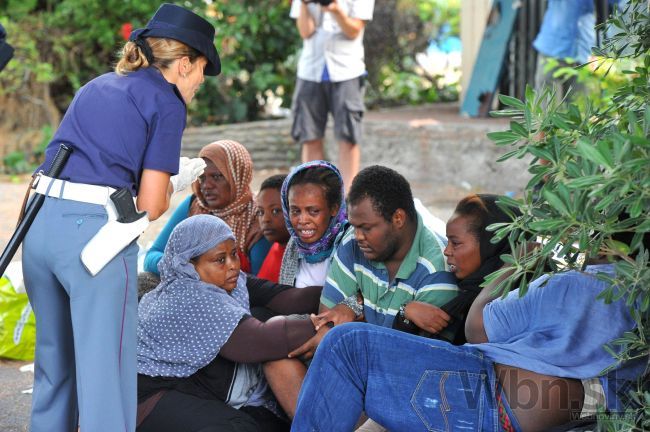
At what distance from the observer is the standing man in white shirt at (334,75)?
6.51 m

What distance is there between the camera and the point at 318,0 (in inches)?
245

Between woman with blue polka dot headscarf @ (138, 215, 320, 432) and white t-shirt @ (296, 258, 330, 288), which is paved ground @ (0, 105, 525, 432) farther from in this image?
woman with blue polka dot headscarf @ (138, 215, 320, 432)

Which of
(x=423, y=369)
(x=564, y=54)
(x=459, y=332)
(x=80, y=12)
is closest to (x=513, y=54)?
(x=564, y=54)

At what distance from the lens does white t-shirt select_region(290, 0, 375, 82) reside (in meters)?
6.53

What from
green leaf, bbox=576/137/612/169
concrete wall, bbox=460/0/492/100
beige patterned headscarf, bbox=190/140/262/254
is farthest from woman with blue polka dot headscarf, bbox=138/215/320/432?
concrete wall, bbox=460/0/492/100

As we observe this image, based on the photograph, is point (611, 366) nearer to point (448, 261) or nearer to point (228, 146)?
point (448, 261)

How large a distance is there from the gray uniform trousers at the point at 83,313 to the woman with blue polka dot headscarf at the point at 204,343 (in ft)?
1.19

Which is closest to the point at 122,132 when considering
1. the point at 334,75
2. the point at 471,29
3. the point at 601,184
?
the point at 601,184

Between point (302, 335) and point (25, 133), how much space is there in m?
7.09

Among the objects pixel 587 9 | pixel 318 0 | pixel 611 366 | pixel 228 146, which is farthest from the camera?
pixel 587 9

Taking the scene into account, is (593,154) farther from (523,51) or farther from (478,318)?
(523,51)

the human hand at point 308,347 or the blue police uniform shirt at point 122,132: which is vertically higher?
the blue police uniform shirt at point 122,132

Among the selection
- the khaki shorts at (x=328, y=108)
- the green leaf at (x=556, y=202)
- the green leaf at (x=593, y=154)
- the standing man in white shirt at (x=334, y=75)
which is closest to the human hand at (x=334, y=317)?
the green leaf at (x=556, y=202)

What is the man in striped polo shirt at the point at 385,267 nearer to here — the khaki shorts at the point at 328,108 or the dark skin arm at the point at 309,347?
the dark skin arm at the point at 309,347
